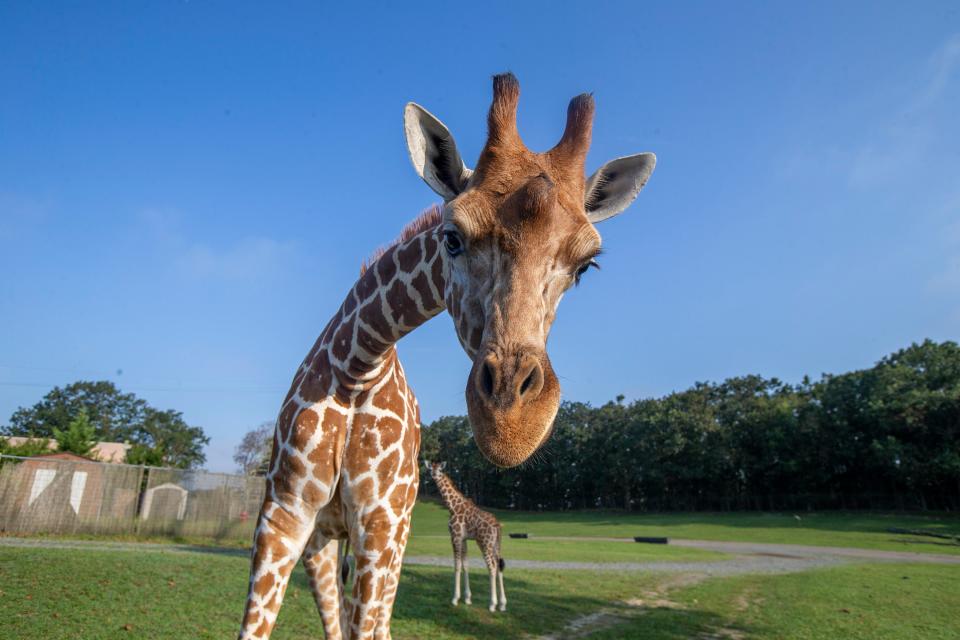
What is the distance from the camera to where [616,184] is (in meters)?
3.42

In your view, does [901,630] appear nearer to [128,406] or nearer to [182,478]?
[182,478]

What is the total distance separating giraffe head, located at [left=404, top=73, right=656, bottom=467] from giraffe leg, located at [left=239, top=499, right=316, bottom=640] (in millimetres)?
1843

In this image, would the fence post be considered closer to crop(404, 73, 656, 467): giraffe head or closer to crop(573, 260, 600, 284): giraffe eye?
crop(404, 73, 656, 467): giraffe head

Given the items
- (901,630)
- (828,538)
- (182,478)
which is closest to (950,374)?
(828,538)

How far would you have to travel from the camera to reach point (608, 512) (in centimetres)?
6738

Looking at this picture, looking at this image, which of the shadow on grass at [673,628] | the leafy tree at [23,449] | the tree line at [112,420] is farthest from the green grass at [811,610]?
the tree line at [112,420]

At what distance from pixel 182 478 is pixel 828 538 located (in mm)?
36197

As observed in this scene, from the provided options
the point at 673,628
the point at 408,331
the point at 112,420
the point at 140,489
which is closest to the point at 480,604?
the point at 673,628

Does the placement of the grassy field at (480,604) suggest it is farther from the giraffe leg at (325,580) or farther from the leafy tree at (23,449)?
the leafy tree at (23,449)

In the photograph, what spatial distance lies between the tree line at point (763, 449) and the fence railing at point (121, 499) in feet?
79.4

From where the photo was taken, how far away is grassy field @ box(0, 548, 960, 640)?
866 centimetres

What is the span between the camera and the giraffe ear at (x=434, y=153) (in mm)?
3080

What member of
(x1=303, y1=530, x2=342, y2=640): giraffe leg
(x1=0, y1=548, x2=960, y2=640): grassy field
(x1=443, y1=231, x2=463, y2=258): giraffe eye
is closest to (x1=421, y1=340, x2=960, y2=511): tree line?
(x1=0, y1=548, x2=960, y2=640): grassy field

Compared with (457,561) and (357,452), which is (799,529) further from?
(357,452)
